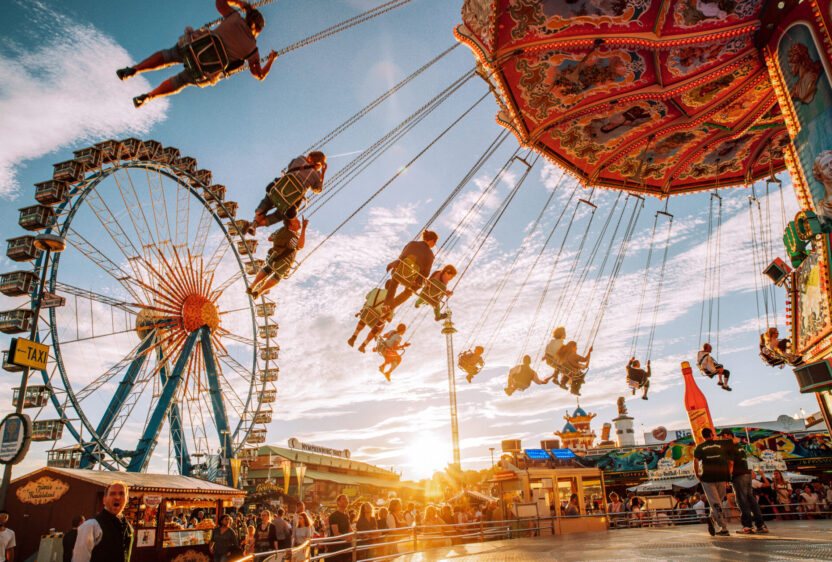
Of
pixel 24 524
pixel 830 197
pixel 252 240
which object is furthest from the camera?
pixel 252 240

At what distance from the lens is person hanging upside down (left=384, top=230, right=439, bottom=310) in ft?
30.7

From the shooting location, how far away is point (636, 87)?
28.3ft

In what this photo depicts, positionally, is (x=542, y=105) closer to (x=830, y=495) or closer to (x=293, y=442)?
(x=830, y=495)

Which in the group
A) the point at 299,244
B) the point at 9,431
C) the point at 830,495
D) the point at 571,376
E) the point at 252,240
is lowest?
the point at 830,495

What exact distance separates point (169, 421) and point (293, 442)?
65.6 ft

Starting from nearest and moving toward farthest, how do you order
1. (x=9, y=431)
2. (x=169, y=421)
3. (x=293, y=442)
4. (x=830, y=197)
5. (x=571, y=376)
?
(x=830, y=197) < (x=9, y=431) < (x=571, y=376) < (x=169, y=421) < (x=293, y=442)

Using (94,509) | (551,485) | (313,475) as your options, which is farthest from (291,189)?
(313,475)

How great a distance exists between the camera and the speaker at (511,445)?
2130 cm

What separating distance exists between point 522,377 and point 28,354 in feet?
36.2

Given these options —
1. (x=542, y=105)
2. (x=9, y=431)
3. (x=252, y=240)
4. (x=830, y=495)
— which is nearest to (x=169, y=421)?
(x=252, y=240)

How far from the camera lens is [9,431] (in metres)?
8.80

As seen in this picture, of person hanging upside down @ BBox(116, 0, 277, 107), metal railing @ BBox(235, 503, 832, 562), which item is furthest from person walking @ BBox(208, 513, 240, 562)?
person hanging upside down @ BBox(116, 0, 277, 107)

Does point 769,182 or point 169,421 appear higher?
point 769,182

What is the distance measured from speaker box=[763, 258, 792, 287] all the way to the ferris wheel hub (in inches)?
749
